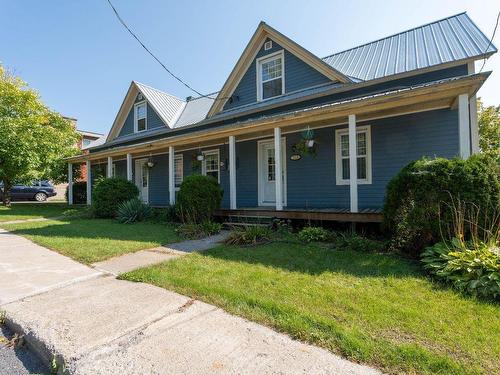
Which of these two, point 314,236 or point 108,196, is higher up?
point 108,196

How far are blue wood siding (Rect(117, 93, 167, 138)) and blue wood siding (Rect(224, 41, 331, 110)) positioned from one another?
488cm

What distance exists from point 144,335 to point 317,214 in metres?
5.59

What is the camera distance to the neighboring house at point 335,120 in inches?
291

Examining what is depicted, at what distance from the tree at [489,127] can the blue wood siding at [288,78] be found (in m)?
14.9

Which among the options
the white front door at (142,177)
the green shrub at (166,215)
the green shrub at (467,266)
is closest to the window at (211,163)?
the green shrub at (166,215)

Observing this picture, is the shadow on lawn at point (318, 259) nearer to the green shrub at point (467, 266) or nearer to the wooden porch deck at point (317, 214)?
the green shrub at point (467, 266)

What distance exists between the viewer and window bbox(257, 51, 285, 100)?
1100 cm

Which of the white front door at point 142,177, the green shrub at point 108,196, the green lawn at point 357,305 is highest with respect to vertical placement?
the white front door at point 142,177

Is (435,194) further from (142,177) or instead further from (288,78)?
(142,177)

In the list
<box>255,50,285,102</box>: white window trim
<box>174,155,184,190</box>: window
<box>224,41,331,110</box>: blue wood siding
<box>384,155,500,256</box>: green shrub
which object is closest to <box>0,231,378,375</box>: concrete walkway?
<box>384,155,500,256</box>: green shrub

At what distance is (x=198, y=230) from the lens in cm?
805

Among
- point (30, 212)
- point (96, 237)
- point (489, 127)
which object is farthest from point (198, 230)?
point (489, 127)

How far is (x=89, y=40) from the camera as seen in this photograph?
10719mm

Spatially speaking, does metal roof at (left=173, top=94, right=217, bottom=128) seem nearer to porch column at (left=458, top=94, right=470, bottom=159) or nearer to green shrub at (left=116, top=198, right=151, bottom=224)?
green shrub at (left=116, top=198, right=151, bottom=224)
